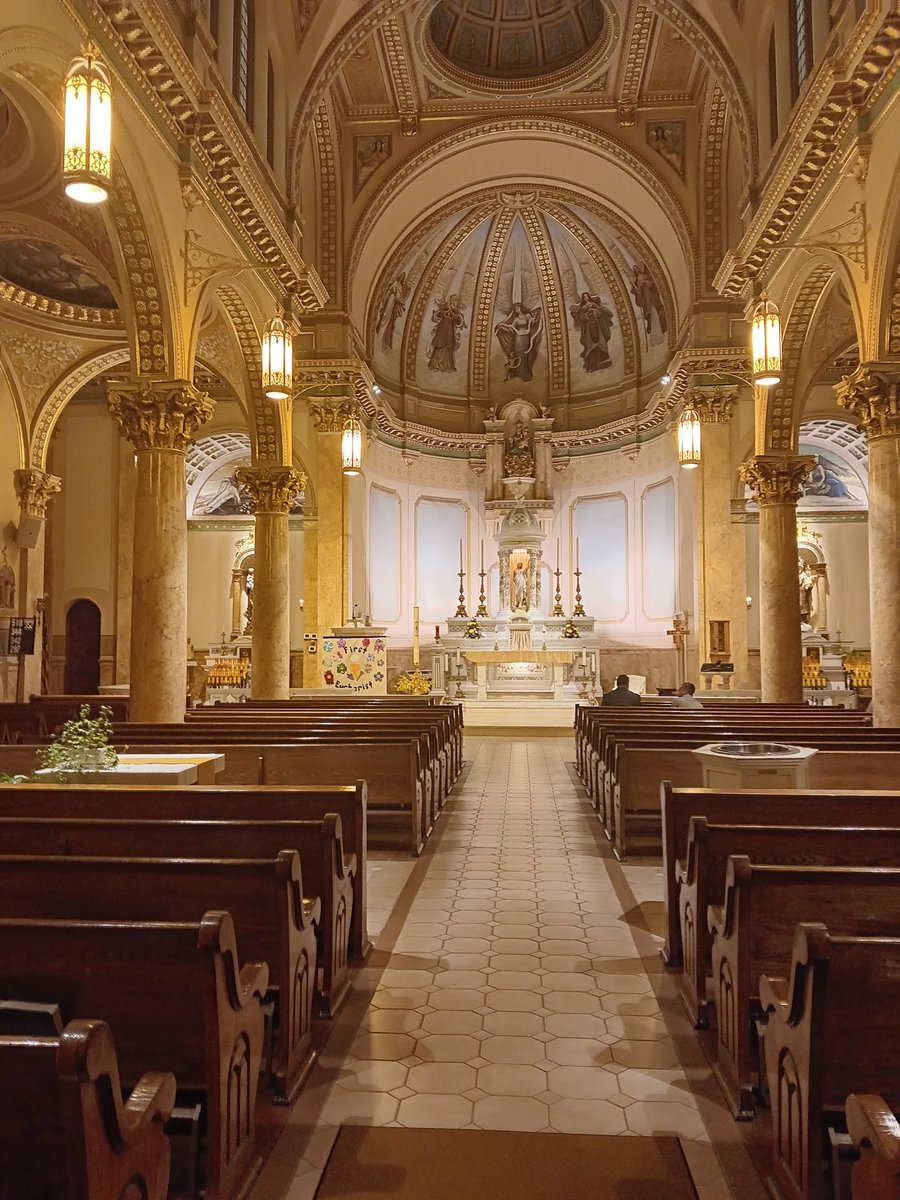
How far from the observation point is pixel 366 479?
23031 millimetres

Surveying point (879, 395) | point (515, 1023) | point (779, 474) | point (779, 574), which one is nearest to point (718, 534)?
point (779, 474)

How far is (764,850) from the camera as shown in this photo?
13.0ft

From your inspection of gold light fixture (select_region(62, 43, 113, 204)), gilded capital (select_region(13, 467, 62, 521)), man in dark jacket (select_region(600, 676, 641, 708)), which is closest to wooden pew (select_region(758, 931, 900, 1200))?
gold light fixture (select_region(62, 43, 113, 204))

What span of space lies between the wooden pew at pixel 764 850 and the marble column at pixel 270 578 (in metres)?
11.7

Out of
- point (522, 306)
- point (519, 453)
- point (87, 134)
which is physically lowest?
point (87, 134)

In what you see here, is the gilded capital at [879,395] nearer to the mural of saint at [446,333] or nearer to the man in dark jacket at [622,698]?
the man in dark jacket at [622,698]

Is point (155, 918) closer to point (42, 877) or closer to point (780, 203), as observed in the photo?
point (42, 877)

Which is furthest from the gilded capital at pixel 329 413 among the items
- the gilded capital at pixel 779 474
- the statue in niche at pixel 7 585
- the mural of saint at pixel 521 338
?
the gilded capital at pixel 779 474

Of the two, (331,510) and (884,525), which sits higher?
(331,510)

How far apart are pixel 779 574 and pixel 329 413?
11.1 meters

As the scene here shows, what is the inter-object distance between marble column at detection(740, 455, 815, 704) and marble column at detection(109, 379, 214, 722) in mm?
9099

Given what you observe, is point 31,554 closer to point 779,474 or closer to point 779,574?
point 779,574

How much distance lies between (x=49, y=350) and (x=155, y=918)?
15.7m

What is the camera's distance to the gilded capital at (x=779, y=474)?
14500 millimetres
